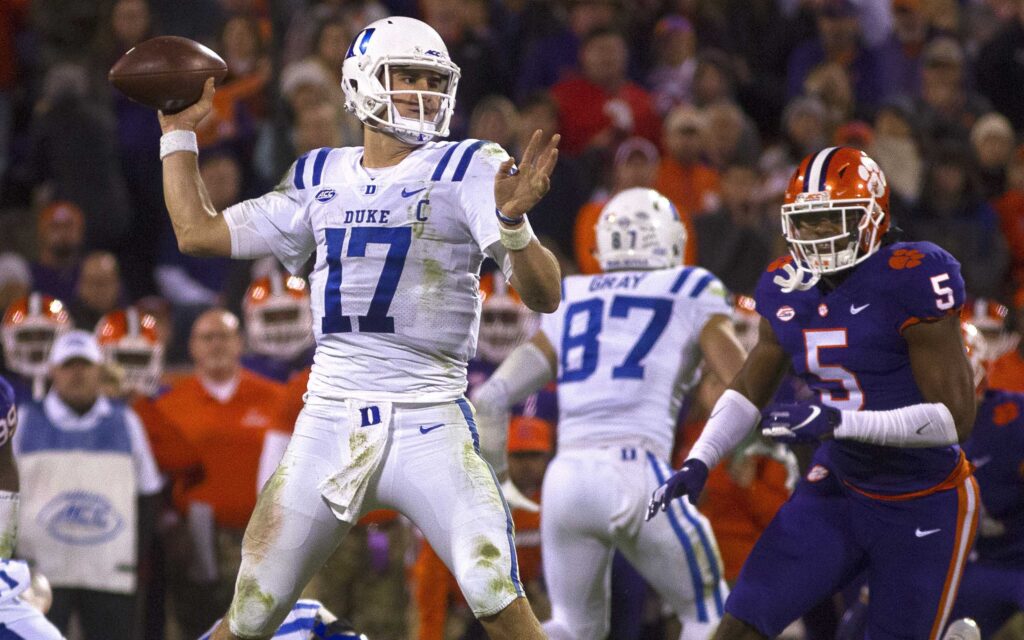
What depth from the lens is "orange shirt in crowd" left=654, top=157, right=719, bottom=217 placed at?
372 inches

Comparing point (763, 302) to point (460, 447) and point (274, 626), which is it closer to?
point (460, 447)

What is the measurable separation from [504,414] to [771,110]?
517 cm

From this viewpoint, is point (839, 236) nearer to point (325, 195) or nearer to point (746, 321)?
point (325, 195)

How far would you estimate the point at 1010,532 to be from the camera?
6.40 metres

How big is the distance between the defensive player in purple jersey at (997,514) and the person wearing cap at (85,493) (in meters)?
3.44

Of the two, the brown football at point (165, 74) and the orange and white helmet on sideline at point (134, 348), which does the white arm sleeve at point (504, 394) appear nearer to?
the brown football at point (165, 74)

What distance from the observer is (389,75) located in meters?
4.57

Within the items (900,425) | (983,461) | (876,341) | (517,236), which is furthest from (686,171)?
(517,236)

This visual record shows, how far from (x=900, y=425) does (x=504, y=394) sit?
5.79ft

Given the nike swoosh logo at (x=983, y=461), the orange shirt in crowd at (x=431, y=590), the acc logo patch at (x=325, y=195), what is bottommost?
the orange shirt in crowd at (x=431, y=590)

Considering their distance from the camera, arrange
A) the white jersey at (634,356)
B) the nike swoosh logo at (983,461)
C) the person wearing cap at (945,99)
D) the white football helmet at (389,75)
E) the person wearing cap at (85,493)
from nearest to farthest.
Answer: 1. the white football helmet at (389,75)
2. the white jersey at (634,356)
3. the nike swoosh logo at (983,461)
4. the person wearing cap at (85,493)
5. the person wearing cap at (945,99)

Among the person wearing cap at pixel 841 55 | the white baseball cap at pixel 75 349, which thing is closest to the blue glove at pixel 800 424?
the white baseball cap at pixel 75 349

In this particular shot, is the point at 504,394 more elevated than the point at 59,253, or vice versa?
the point at 59,253

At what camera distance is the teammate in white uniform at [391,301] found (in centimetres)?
425
